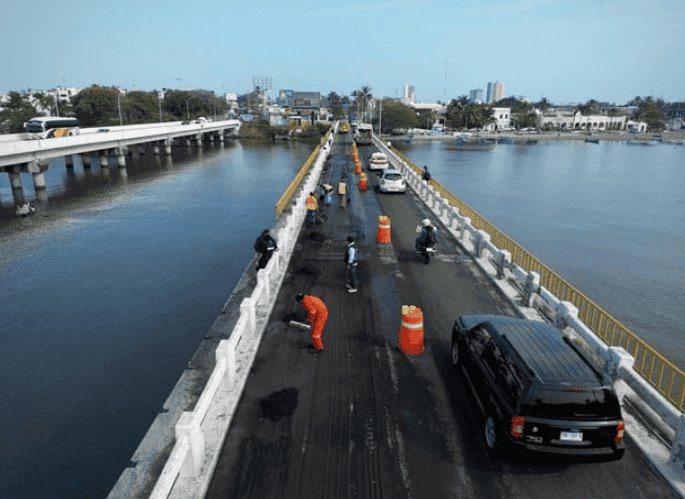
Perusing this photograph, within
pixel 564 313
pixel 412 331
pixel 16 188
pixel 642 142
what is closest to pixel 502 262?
pixel 564 313

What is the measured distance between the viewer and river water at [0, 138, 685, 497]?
12234 millimetres

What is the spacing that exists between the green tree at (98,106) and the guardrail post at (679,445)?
137 metres

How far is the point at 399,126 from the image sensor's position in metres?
150

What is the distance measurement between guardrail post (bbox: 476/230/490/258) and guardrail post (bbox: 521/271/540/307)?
429cm

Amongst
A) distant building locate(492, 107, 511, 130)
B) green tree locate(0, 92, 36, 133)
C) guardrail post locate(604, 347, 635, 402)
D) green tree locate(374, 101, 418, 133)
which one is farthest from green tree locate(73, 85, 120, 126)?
distant building locate(492, 107, 511, 130)

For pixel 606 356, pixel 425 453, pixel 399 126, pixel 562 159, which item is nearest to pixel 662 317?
pixel 606 356

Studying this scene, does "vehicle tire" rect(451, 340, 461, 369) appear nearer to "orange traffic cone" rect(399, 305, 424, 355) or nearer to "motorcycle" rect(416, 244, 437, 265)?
"orange traffic cone" rect(399, 305, 424, 355)

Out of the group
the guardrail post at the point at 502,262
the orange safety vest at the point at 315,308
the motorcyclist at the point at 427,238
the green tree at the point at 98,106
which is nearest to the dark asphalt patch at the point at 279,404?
the orange safety vest at the point at 315,308

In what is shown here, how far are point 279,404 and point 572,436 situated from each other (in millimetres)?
4889

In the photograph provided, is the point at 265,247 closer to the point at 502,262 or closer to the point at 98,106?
the point at 502,262

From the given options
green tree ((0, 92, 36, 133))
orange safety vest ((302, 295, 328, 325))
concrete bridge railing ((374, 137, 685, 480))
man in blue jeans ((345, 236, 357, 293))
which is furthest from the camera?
green tree ((0, 92, 36, 133))

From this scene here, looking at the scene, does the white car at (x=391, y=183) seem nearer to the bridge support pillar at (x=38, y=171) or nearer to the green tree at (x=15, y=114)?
the bridge support pillar at (x=38, y=171)

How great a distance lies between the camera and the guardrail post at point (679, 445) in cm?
717

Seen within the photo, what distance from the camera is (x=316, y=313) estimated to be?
10.5 meters
